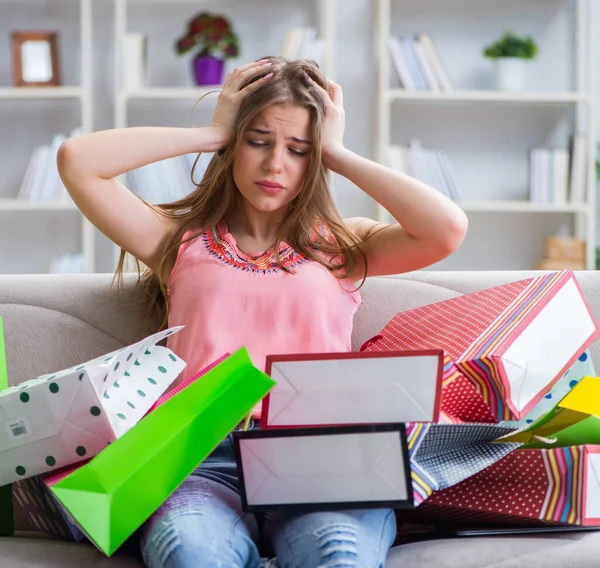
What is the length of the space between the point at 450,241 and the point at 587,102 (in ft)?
7.59

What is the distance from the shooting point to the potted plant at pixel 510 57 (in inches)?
137

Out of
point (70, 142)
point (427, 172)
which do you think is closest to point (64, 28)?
point (427, 172)

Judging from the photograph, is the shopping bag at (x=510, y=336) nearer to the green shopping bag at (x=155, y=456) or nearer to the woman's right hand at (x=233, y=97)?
the green shopping bag at (x=155, y=456)

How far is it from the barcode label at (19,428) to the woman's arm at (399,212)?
669 mm

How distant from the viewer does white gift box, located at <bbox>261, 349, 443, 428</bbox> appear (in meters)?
1.01

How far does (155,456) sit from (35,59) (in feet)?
9.57

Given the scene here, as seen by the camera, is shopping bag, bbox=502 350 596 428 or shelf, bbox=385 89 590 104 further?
shelf, bbox=385 89 590 104

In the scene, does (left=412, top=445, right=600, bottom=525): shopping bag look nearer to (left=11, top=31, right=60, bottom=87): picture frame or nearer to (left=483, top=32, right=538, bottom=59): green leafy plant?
(left=483, top=32, right=538, bottom=59): green leafy plant

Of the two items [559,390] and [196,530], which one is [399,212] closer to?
[559,390]

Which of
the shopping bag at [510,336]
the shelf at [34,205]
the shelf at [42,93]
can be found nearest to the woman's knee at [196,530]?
the shopping bag at [510,336]

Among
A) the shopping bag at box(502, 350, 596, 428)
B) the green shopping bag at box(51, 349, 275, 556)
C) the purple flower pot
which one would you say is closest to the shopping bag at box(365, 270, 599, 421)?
the shopping bag at box(502, 350, 596, 428)

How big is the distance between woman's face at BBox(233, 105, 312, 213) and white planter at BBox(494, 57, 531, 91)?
7.45 ft

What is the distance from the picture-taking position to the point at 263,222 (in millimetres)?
1528

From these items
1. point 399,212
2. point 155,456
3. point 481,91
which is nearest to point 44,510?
point 155,456
